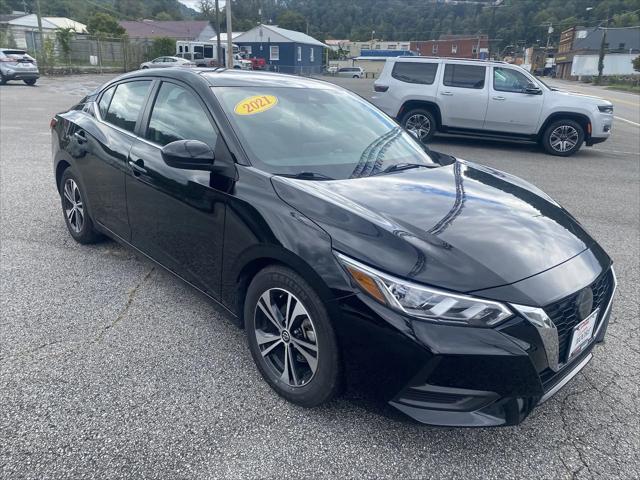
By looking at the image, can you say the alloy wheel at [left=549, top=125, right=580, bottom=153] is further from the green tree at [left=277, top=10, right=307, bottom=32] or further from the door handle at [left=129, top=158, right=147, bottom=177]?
the green tree at [left=277, top=10, right=307, bottom=32]

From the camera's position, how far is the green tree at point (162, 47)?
4473 cm

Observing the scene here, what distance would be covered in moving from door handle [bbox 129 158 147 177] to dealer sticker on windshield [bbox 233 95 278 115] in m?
0.81

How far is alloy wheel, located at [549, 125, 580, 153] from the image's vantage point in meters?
10.7

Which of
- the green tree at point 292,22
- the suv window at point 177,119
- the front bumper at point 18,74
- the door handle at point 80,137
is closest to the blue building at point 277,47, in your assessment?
the green tree at point 292,22

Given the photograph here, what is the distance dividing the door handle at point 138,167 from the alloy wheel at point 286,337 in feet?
4.66

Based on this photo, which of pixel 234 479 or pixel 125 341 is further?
pixel 125 341

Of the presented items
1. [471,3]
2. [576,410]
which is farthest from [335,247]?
[471,3]

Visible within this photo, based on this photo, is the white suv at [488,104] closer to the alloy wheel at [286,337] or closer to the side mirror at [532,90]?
the side mirror at [532,90]

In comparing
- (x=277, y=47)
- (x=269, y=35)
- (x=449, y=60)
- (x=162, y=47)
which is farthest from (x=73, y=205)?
(x=269, y=35)

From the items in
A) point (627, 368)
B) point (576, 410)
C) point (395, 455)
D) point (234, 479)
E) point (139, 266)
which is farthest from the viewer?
point (139, 266)

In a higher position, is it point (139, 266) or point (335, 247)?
point (335, 247)

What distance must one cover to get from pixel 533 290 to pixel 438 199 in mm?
799

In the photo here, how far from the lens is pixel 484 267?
2.22 meters

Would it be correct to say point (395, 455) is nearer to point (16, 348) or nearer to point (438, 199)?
point (438, 199)
